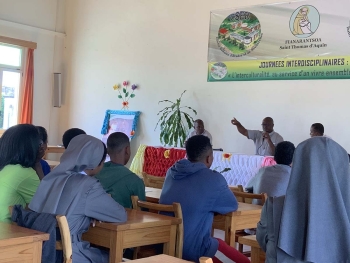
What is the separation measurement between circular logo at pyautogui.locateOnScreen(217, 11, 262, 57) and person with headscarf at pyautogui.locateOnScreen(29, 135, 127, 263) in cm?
558

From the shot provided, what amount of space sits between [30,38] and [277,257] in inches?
363

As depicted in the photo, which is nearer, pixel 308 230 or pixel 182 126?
pixel 308 230

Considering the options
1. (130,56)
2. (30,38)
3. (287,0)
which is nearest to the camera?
(287,0)

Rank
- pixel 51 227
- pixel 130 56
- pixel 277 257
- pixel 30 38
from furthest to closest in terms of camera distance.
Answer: pixel 30 38, pixel 130 56, pixel 51 227, pixel 277 257

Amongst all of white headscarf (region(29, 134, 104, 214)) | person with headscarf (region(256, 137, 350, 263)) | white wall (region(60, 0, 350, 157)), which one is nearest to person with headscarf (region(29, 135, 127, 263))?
white headscarf (region(29, 134, 104, 214))

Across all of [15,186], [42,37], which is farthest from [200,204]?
[42,37]

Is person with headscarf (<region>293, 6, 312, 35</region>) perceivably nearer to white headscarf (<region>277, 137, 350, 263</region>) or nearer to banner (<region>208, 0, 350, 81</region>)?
banner (<region>208, 0, 350, 81</region>)

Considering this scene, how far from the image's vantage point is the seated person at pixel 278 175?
376cm

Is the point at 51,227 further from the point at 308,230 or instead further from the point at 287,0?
the point at 287,0

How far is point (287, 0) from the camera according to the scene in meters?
7.36

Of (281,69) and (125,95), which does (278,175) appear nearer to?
(281,69)

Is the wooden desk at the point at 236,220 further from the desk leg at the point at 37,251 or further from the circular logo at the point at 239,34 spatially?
the circular logo at the point at 239,34

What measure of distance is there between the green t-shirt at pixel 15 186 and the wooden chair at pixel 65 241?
0.45 meters

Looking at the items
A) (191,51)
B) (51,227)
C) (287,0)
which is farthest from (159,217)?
(191,51)
